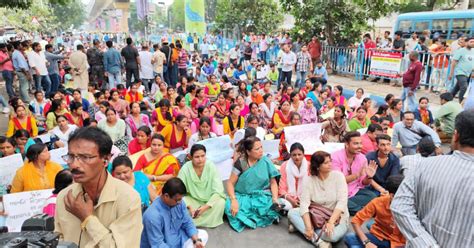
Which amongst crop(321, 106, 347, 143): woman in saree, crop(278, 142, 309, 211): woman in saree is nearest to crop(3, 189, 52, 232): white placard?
crop(278, 142, 309, 211): woman in saree

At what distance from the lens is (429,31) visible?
48.4 ft

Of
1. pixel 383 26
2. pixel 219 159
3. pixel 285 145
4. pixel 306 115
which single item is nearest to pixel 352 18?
pixel 306 115

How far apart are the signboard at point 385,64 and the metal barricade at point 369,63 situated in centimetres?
14

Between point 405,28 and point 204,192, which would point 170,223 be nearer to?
point 204,192

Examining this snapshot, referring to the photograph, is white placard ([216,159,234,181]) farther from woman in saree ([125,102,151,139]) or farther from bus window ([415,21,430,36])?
bus window ([415,21,430,36])

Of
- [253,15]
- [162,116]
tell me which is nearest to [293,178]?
[162,116]

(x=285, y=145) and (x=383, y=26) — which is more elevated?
(x=383, y=26)

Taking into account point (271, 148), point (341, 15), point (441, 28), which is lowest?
point (271, 148)

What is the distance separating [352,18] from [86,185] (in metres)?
14.0

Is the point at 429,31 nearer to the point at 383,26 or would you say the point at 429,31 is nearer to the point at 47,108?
the point at 47,108

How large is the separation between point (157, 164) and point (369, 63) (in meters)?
10.2

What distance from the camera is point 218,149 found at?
17.9 ft

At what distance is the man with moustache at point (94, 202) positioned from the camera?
1.63 meters

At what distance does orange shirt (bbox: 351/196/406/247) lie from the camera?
3.28m
